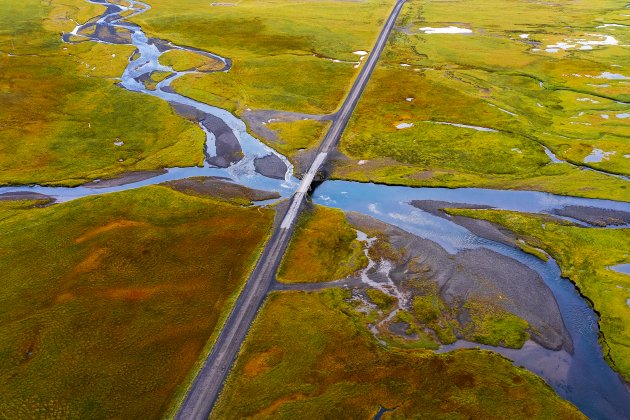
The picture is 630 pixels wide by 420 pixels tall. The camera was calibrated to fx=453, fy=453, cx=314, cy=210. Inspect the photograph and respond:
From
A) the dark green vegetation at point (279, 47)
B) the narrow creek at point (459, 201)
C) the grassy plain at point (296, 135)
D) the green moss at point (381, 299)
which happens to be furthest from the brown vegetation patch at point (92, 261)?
the dark green vegetation at point (279, 47)

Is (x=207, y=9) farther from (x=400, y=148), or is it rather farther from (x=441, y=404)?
(x=441, y=404)

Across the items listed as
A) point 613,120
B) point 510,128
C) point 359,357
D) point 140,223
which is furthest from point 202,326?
point 613,120

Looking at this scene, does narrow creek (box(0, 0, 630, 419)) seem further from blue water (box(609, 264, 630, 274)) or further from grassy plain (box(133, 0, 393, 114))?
grassy plain (box(133, 0, 393, 114))

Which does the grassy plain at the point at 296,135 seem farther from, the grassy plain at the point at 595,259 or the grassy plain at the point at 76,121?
the grassy plain at the point at 595,259

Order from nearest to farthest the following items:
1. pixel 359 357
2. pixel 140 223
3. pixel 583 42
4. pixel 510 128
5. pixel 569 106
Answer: pixel 359 357 < pixel 140 223 < pixel 510 128 < pixel 569 106 < pixel 583 42

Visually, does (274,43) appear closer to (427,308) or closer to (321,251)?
(321,251)

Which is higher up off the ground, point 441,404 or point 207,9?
point 207,9
